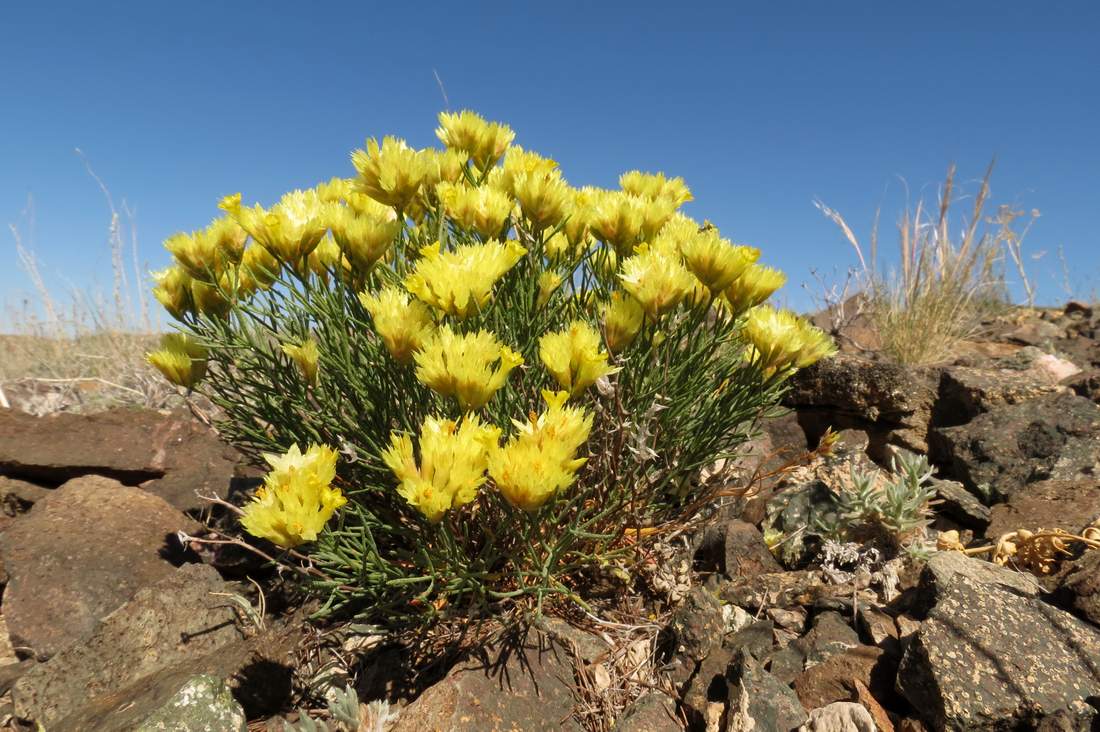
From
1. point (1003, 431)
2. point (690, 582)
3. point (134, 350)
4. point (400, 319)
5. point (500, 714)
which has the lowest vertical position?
point (500, 714)

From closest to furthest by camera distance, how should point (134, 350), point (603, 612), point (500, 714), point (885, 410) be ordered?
point (500, 714) → point (603, 612) → point (885, 410) → point (134, 350)

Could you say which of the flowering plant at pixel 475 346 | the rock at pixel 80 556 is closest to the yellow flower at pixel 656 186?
the flowering plant at pixel 475 346

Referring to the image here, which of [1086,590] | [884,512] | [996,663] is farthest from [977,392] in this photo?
[996,663]

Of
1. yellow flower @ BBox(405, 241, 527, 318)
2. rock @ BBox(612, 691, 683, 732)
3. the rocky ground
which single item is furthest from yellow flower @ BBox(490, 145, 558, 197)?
rock @ BBox(612, 691, 683, 732)

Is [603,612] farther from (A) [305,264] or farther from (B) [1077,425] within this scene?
(B) [1077,425]

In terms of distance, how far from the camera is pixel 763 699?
178 cm

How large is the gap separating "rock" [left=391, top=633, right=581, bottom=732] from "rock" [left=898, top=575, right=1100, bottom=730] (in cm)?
93

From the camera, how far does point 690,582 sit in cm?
245

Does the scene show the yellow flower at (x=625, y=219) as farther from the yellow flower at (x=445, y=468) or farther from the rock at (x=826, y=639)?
the rock at (x=826, y=639)

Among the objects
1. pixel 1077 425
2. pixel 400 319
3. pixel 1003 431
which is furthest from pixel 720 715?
pixel 1077 425

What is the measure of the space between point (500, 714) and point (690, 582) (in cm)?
91

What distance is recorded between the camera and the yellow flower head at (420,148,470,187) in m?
2.30

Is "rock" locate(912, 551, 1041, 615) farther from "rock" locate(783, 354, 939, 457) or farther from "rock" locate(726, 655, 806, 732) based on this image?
"rock" locate(783, 354, 939, 457)

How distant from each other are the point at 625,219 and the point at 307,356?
43.2 inches
